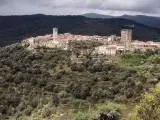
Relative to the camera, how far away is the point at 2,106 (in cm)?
5788

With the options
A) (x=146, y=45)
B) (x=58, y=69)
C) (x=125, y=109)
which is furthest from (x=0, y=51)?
(x=125, y=109)

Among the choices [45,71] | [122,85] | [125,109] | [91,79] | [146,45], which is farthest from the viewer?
[146,45]

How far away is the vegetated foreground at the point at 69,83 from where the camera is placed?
51.4 meters

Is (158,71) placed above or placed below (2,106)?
above

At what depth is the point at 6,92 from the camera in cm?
6391

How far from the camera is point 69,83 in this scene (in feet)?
204

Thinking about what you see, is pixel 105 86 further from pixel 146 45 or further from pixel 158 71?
pixel 146 45

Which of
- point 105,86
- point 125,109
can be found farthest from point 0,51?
point 125,109

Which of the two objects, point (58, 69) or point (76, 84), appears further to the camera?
point (58, 69)

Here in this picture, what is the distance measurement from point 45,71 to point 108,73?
36.3 ft

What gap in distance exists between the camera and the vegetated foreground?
51.4m

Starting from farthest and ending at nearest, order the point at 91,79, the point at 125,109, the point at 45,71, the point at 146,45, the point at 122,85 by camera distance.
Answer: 1. the point at 146,45
2. the point at 45,71
3. the point at 91,79
4. the point at 122,85
5. the point at 125,109

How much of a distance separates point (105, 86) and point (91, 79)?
460cm

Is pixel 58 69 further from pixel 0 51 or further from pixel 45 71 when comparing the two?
pixel 0 51
